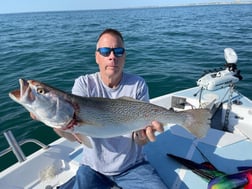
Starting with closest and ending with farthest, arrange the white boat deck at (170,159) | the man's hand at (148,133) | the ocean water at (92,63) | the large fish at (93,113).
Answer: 1. the large fish at (93,113)
2. the man's hand at (148,133)
3. the white boat deck at (170,159)
4. the ocean water at (92,63)

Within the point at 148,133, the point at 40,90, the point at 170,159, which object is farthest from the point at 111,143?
the point at 170,159

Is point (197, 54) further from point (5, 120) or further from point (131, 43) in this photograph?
point (5, 120)

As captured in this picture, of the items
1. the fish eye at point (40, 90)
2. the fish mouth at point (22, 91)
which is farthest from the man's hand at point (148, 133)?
the fish mouth at point (22, 91)

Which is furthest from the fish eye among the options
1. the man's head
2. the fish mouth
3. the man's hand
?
the man's hand

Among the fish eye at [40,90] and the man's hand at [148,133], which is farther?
the man's hand at [148,133]

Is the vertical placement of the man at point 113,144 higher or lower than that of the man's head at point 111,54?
lower

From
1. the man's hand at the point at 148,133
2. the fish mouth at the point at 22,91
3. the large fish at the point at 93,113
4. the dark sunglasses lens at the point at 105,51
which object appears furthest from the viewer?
the dark sunglasses lens at the point at 105,51

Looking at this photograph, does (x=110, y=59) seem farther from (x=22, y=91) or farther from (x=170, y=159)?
(x=170, y=159)

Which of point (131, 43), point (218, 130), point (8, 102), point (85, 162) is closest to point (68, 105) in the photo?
point (85, 162)

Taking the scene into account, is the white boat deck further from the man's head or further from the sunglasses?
the sunglasses

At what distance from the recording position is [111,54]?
316cm

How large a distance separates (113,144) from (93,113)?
0.67 meters

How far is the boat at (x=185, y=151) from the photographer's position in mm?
3795

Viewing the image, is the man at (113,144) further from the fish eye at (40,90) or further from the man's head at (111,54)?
the fish eye at (40,90)
